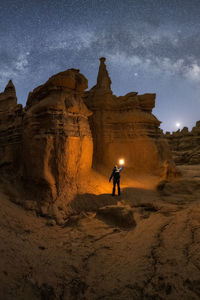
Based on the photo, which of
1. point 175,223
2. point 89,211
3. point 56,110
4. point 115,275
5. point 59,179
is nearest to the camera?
point 115,275

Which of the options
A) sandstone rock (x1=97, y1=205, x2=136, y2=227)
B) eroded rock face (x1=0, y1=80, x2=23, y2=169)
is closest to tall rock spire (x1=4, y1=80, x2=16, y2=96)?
eroded rock face (x1=0, y1=80, x2=23, y2=169)

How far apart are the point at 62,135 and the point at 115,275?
5.01 metres

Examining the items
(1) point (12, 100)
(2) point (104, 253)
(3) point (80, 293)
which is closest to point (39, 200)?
(2) point (104, 253)

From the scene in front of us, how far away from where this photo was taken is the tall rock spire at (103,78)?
36.1 ft

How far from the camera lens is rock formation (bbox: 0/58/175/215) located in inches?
243

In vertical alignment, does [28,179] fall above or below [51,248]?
above

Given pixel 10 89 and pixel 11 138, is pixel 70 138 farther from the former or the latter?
pixel 10 89

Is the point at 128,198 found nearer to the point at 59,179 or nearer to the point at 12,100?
the point at 59,179

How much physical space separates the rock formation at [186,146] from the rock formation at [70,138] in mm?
10097

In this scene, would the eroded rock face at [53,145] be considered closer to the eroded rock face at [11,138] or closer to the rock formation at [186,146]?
the eroded rock face at [11,138]

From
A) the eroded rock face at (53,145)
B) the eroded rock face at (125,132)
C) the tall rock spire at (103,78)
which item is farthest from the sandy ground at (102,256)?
the tall rock spire at (103,78)

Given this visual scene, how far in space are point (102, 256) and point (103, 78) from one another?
10.7 metres

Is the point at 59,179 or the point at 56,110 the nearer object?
the point at 59,179

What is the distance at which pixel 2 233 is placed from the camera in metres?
3.11
